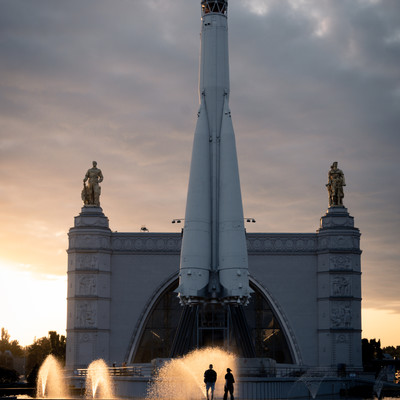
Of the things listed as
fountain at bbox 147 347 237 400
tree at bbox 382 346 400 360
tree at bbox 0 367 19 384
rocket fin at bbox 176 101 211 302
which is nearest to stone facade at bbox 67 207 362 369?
tree at bbox 0 367 19 384

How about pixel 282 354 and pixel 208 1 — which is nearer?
pixel 208 1

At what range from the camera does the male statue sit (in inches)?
2404

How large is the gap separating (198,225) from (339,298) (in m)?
18.1

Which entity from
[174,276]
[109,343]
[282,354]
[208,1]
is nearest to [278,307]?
[282,354]

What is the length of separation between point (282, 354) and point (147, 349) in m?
9.67

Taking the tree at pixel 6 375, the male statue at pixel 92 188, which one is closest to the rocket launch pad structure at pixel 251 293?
the male statue at pixel 92 188

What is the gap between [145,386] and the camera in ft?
135

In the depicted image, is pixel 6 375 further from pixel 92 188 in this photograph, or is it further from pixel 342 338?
pixel 342 338

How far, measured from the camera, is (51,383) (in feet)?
175

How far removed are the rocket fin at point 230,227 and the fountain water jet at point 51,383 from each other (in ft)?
34.5

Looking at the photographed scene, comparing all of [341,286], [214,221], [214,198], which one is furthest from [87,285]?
[341,286]

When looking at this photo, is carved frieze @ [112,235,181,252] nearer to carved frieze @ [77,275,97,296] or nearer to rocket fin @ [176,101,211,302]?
carved frieze @ [77,275,97,296]

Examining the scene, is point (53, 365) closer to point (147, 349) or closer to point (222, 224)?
point (147, 349)

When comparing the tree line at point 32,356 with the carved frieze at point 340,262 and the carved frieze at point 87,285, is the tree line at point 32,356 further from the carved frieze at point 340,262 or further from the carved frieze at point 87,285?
the carved frieze at point 340,262
